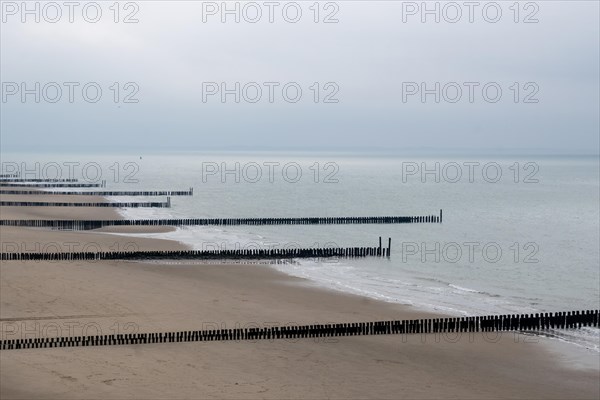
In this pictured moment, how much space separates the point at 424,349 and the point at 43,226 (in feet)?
155

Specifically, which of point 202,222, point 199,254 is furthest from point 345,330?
point 202,222

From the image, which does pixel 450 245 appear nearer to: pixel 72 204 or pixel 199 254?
pixel 199 254

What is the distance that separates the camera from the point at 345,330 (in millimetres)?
27312

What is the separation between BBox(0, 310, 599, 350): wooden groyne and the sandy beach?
463mm

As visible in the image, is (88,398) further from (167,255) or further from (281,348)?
(167,255)

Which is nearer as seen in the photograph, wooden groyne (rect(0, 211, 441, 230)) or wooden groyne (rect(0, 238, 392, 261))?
wooden groyne (rect(0, 238, 392, 261))

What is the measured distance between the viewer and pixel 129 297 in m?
32.5

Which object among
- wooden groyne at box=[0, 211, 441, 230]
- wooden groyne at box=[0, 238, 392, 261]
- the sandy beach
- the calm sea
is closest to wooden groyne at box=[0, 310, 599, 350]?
the sandy beach

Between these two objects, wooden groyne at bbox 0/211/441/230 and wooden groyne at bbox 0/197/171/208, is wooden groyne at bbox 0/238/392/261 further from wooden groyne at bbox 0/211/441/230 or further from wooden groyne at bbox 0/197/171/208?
wooden groyne at bbox 0/197/171/208

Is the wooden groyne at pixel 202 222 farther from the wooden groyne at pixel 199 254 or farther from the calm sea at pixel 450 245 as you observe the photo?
the wooden groyne at pixel 199 254

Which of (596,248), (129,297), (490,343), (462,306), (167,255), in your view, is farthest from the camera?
(596,248)

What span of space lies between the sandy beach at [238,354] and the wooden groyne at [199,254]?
3.97m

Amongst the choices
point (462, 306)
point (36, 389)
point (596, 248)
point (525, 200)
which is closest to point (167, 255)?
point (462, 306)

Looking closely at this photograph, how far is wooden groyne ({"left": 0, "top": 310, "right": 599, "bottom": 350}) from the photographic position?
78.3ft
